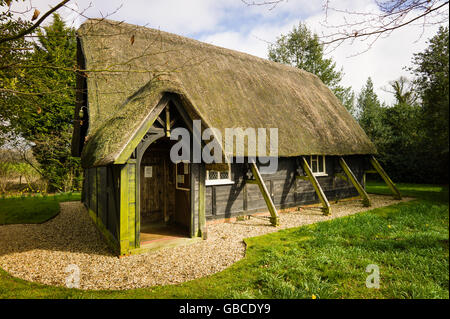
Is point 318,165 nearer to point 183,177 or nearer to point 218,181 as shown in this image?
point 218,181

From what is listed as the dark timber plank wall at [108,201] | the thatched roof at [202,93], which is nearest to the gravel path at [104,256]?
the dark timber plank wall at [108,201]

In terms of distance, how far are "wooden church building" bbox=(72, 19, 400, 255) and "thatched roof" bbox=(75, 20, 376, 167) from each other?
0.05 meters

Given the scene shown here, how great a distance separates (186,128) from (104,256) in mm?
4013

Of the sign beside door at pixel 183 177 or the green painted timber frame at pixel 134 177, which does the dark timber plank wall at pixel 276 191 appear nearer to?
the sign beside door at pixel 183 177

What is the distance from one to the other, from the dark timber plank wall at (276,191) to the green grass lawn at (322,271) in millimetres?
2431

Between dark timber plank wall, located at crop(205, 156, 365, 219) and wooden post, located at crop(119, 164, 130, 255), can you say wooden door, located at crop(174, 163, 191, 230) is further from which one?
wooden post, located at crop(119, 164, 130, 255)

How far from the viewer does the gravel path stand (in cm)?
524

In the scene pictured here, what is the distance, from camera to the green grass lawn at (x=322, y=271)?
435 centimetres

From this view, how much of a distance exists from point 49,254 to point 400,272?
27.7 ft

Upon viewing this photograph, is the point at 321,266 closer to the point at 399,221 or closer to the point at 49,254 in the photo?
the point at 399,221

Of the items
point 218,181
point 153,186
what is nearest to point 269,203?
point 218,181

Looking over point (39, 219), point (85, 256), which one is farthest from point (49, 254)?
point (39, 219)

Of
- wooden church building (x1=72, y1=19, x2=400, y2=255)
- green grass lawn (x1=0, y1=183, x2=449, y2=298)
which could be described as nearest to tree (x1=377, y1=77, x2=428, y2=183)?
wooden church building (x1=72, y1=19, x2=400, y2=255)

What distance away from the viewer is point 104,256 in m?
6.44
